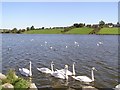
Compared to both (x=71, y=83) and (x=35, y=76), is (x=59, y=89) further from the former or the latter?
(x=35, y=76)

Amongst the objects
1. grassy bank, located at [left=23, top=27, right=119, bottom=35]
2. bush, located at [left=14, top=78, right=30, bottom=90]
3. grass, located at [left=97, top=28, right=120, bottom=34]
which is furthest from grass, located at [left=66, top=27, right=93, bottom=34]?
bush, located at [left=14, top=78, right=30, bottom=90]

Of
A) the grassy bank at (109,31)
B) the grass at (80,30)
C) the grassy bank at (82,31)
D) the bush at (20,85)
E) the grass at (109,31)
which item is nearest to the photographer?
the bush at (20,85)

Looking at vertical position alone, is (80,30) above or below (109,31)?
above

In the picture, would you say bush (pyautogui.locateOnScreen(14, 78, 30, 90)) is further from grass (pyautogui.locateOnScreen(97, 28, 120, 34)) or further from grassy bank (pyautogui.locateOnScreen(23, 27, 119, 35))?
grass (pyautogui.locateOnScreen(97, 28, 120, 34))

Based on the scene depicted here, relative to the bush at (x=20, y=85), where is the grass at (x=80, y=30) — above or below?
below

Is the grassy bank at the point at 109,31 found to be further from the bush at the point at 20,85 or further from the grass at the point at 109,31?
the bush at the point at 20,85

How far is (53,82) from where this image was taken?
24.8 m

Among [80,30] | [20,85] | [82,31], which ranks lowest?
[82,31]

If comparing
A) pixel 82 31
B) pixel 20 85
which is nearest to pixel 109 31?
pixel 82 31

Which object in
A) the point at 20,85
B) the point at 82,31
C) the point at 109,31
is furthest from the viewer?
the point at 82,31

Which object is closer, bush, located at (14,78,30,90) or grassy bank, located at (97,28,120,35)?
bush, located at (14,78,30,90)

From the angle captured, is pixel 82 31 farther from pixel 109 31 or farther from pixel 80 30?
pixel 109 31

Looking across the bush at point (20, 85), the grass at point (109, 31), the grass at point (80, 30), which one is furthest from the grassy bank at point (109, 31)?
the bush at point (20, 85)

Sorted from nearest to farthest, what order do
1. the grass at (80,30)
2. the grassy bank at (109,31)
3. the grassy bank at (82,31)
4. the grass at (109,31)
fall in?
the grassy bank at (109,31) → the grass at (109,31) → the grassy bank at (82,31) → the grass at (80,30)
